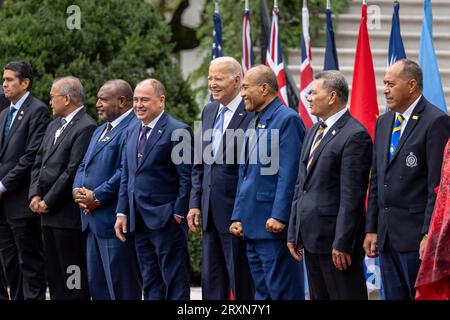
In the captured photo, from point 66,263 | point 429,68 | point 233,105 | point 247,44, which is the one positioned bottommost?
point 66,263

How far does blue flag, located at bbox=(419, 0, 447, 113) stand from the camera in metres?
10.4

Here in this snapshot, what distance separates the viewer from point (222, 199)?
9.03m

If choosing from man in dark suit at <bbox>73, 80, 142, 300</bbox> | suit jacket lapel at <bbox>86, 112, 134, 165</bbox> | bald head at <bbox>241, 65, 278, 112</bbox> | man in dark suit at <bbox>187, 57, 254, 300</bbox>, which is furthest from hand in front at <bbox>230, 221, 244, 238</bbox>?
suit jacket lapel at <bbox>86, 112, 134, 165</bbox>

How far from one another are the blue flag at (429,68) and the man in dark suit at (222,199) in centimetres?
209

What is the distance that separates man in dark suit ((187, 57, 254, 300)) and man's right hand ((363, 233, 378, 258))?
1192 mm

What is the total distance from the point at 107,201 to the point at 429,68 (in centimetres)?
315

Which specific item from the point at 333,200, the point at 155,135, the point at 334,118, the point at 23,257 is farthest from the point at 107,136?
the point at 333,200

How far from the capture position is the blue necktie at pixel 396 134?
7.99 meters

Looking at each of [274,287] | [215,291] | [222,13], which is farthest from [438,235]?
[222,13]

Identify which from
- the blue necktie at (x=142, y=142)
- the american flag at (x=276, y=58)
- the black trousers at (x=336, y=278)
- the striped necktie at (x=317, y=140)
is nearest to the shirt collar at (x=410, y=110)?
the striped necktie at (x=317, y=140)

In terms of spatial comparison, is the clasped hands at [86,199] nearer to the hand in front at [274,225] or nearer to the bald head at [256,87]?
A: the bald head at [256,87]

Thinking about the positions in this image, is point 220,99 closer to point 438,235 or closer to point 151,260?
point 151,260

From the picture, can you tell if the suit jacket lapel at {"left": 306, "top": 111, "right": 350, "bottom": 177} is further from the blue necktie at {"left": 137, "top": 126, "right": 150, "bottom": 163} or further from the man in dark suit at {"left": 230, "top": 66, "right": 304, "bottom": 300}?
the blue necktie at {"left": 137, "top": 126, "right": 150, "bottom": 163}

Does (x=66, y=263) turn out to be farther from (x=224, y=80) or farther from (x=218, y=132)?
(x=224, y=80)
